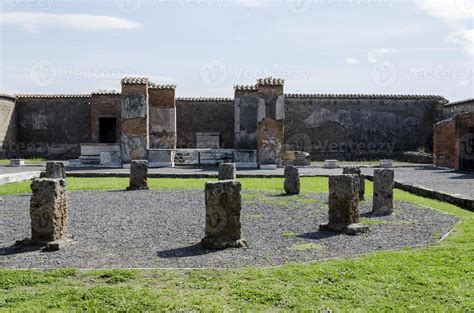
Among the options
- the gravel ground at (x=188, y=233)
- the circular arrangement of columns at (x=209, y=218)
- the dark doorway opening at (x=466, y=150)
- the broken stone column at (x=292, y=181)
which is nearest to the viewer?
the gravel ground at (x=188, y=233)

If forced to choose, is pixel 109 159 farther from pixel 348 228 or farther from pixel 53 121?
pixel 348 228

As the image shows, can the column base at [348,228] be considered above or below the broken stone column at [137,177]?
below

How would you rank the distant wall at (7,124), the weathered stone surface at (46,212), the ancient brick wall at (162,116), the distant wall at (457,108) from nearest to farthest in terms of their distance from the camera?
the weathered stone surface at (46,212)
the ancient brick wall at (162,116)
the distant wall at (457,108)
the distant wall at (7,124)

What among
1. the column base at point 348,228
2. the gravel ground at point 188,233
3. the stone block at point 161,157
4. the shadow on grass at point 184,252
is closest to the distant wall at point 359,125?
the stone block at point 161,157

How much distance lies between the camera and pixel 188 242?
6195 millimetres

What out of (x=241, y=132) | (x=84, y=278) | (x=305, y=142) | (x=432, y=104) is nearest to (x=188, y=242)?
(x=84, y=278)

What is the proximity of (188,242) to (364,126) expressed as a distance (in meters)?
20.6

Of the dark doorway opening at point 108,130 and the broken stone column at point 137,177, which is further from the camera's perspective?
the dark doorway opening at point 108,130

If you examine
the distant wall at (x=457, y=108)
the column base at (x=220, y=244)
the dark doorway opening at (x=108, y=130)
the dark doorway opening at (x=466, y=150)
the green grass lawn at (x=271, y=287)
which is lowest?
the green grass lawn at (x=271, y=287)

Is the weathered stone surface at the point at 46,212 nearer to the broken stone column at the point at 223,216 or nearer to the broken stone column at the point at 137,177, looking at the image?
the broken stone column at the point at 223,216

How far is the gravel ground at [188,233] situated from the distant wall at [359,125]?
15.3 m

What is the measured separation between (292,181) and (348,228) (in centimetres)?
428

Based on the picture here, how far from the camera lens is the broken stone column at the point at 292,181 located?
1095cm

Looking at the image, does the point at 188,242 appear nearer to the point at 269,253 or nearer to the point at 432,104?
the point at 269,253
